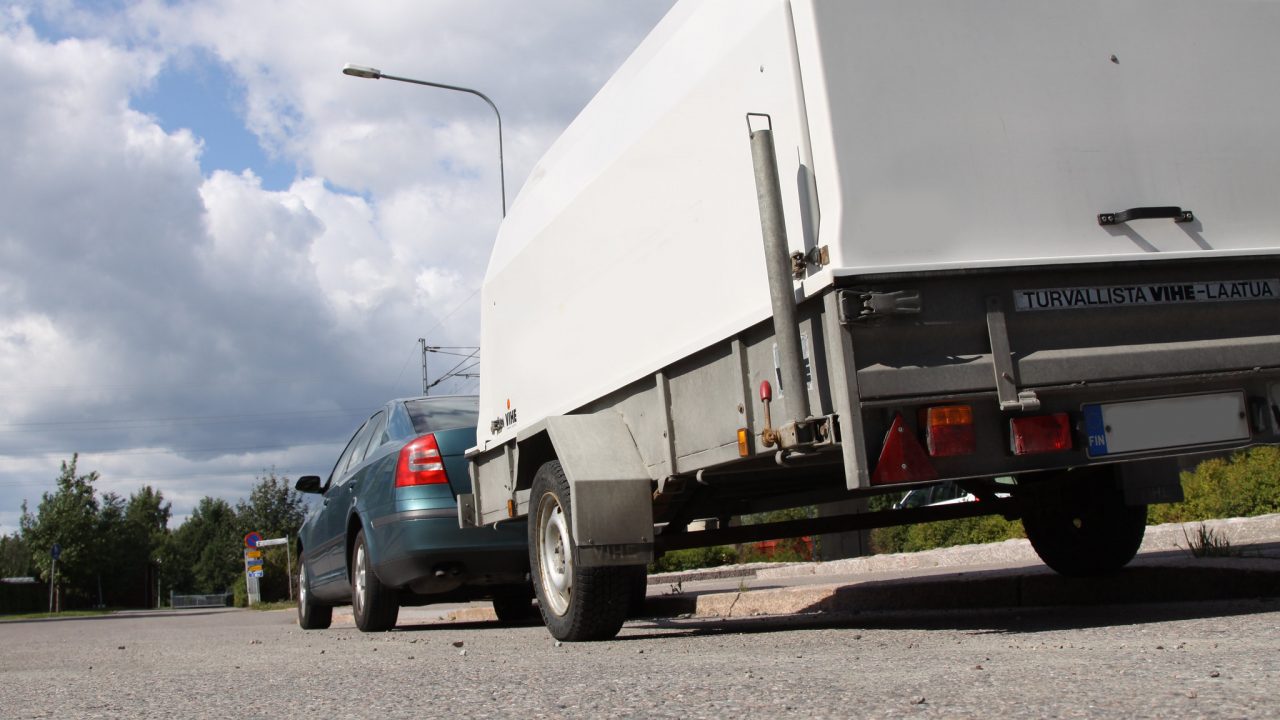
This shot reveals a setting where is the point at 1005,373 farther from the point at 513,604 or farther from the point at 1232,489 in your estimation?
the point at 1232,489

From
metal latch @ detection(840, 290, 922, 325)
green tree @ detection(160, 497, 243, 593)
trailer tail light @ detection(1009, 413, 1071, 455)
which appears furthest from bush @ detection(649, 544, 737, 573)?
green tree @ detection(160, 497, 243, 593)

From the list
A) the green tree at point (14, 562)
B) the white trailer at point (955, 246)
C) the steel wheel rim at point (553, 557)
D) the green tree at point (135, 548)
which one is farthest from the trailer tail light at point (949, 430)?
the green tree at point (14, 562)

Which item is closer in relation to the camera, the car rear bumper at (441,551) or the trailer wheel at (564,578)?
the trailer wheel at (564,578)

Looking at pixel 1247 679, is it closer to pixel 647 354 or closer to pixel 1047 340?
pixel 1047 340

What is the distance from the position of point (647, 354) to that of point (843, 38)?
1870 mm

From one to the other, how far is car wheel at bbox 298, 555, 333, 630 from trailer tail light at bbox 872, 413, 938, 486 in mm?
7470

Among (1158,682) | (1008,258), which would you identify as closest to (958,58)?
(1008,258)

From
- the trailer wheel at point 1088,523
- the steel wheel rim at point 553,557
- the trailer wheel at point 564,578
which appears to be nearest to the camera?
the trailer wheel at point 564,578

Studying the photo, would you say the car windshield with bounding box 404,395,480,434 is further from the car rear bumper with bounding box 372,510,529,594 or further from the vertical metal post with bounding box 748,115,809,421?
the vertical metal post with bounding box 748,115,809,421

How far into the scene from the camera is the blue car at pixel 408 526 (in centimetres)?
752

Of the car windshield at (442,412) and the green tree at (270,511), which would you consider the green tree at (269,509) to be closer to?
the green tree at (270,511)

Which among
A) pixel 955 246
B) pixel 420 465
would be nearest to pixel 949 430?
pixel 955 246

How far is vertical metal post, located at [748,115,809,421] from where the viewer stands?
13.8 ft

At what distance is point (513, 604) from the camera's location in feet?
32.8
